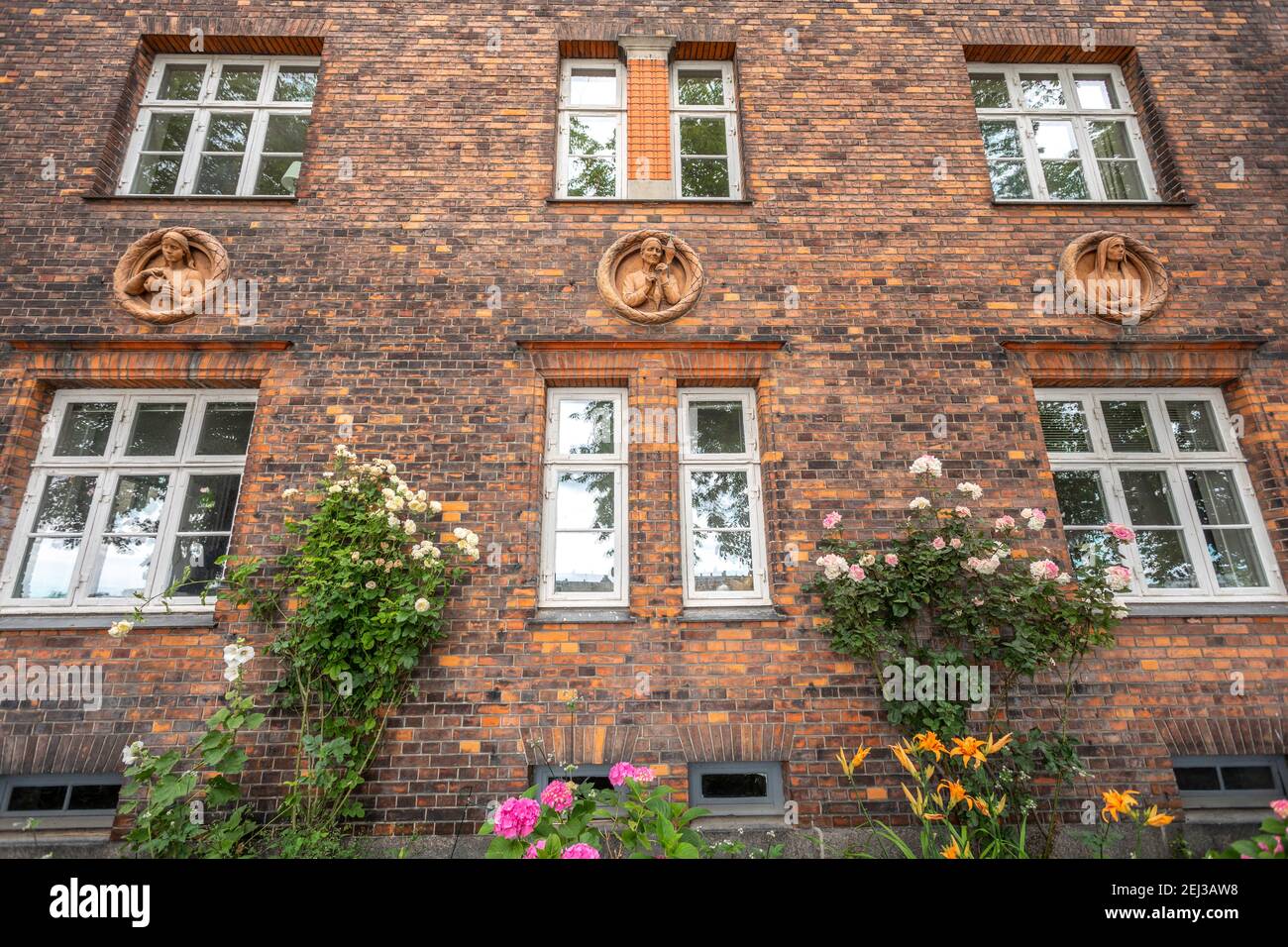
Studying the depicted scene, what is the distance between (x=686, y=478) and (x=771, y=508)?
2.38 ft

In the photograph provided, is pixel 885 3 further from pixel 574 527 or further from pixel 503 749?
pixel 503 749

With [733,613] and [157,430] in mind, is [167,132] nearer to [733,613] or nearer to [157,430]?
[157,430]

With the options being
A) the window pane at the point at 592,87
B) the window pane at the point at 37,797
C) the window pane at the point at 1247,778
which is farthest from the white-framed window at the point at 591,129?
the window pane at the point at 1247,778

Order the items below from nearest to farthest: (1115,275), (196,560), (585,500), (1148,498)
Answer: (196,560), (585,500), (1148,498), (1115,275)

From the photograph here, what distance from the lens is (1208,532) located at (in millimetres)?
5035

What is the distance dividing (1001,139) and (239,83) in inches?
303

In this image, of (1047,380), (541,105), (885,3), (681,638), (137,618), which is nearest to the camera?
(137,618)

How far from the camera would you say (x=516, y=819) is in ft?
8.75

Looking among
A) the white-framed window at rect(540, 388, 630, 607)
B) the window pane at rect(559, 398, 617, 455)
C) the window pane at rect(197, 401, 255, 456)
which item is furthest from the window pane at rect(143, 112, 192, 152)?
the window pane at rect(559, 398, 617, 455)

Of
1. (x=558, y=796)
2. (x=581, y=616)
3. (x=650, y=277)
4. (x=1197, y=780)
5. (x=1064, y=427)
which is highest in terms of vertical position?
(x=650, y=277)

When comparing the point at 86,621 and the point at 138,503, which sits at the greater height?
the point at 138,503

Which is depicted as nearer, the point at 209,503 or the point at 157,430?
the point at 209,503

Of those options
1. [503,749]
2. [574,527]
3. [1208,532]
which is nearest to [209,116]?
[574,527]

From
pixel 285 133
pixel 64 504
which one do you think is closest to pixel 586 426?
pixel 64 504
